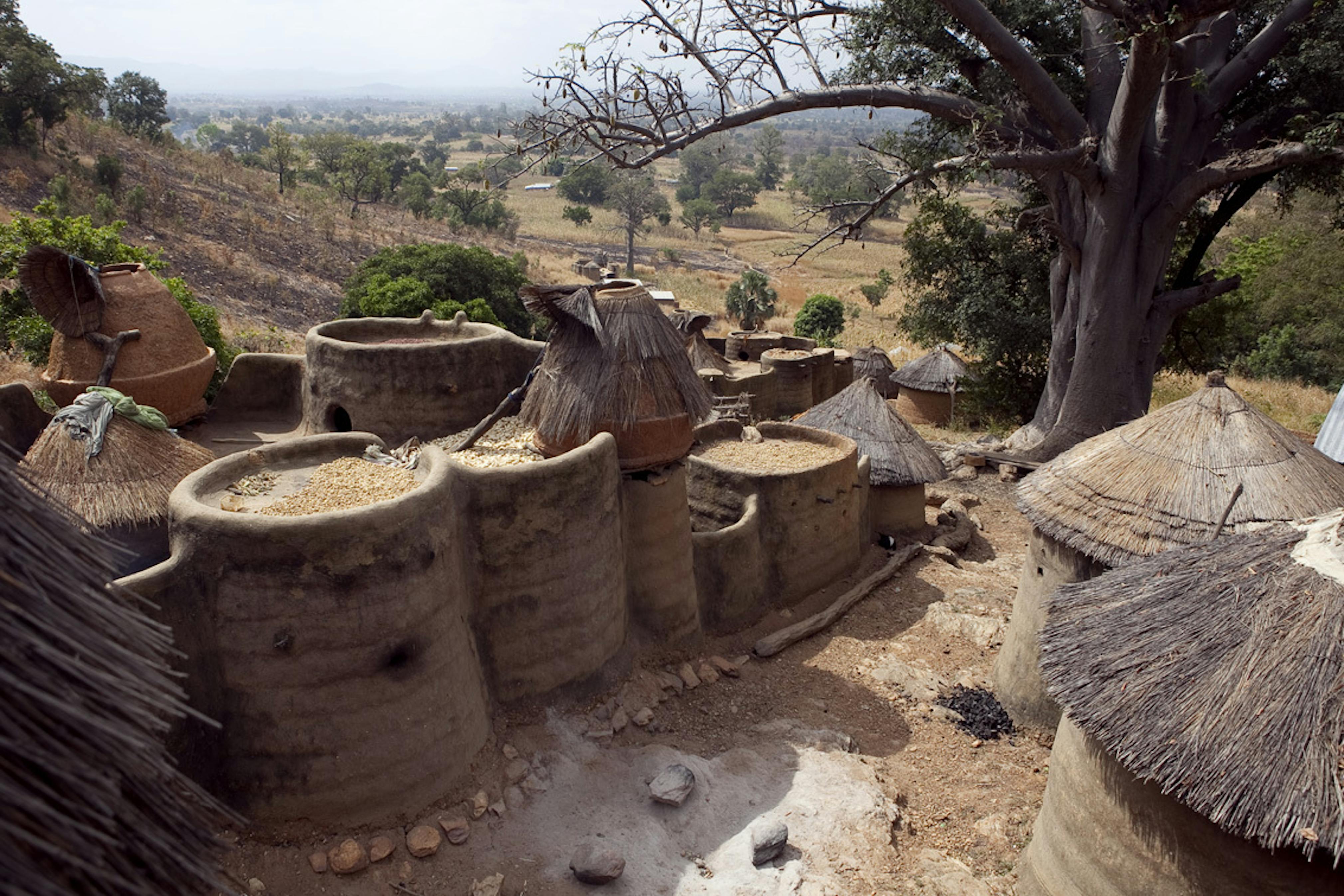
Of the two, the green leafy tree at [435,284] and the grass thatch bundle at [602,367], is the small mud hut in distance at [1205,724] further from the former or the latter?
the green leafy tree at [435,284]

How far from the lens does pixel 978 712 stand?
454 inches

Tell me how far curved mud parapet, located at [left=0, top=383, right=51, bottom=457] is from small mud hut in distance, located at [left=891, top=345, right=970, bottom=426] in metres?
20.9

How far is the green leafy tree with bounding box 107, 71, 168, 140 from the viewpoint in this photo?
68.1 metres

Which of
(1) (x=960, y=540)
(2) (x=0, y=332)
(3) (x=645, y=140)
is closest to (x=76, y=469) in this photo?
(3) (x=645, y=140)

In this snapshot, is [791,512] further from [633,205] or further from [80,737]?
[633,205]

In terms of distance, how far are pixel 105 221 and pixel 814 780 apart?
33.8 m

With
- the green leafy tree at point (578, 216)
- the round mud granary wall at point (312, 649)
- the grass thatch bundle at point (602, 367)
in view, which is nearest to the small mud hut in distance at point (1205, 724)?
the grass thatch bundle at point (602, 367)

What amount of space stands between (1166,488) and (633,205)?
183 ft

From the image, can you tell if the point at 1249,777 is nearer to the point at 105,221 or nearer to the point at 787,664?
the point at 787,664

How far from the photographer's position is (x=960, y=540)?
55.4 ft

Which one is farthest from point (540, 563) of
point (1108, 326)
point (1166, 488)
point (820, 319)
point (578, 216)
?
point (578, 216)

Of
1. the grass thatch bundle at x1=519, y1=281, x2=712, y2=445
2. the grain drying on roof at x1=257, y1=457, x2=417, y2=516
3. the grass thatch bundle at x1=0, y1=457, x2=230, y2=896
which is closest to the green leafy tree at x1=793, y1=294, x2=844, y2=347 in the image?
the grass thatch bundle at x1=519, y1=281, x2=712, y2=445

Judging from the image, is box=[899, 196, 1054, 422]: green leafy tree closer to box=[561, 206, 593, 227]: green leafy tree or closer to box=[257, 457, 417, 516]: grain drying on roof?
box=[257, 457, 417, 516]: grain drying on roof

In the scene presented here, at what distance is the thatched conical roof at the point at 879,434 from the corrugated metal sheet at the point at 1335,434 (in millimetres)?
5548
